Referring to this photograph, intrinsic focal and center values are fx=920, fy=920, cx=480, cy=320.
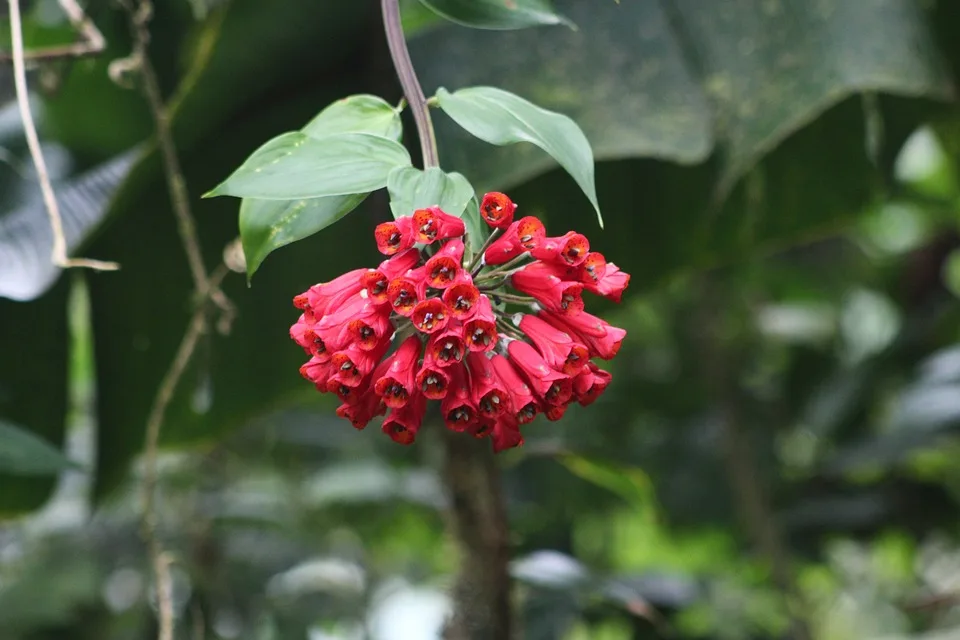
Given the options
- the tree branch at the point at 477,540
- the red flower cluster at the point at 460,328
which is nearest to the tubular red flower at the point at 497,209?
the red flower cluster at the point at 460,328

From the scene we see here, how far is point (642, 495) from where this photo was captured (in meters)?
1.18

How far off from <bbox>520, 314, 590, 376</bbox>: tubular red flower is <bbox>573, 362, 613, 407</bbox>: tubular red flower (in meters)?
0.01

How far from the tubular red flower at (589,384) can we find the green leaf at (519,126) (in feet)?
0.31

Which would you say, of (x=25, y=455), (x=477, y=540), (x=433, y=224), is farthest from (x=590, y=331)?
(x=477, y=540)

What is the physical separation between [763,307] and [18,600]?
2.04 m

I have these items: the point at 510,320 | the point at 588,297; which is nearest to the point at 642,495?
the point at 588,297

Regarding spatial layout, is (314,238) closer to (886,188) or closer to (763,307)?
(886,188)

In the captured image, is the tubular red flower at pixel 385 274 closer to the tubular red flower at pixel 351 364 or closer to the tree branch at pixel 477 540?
the tubular red flower at pixel 351 364

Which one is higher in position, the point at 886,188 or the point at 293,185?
the point at 886,188

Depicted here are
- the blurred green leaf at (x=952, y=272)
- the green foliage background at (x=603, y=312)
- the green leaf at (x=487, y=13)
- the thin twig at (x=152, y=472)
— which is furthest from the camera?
the blurred green leaf at (x=952, y=272)

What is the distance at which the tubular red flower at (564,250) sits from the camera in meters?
0.53

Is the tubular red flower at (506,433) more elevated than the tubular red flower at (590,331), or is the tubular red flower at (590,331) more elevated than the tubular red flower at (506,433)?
the tubular red flower at (590,331)

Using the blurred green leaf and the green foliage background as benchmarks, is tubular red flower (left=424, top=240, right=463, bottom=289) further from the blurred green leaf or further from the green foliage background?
the blurred green leaf

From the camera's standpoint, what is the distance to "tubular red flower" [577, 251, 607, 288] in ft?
1.79
